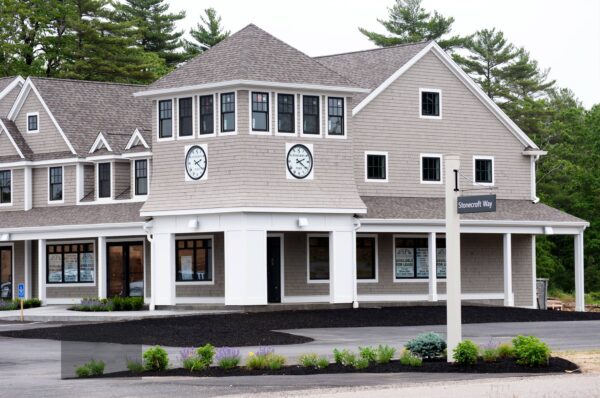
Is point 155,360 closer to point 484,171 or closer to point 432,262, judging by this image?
point 432,262

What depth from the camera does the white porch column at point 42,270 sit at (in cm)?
4989

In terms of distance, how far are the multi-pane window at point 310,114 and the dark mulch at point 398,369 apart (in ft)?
72.3

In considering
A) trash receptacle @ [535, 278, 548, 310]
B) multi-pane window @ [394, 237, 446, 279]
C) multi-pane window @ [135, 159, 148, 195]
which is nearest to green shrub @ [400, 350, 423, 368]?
multi-pane window @ [394, 237, 446, 279]

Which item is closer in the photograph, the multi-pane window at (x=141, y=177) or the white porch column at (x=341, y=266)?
the white porch column at (x=341, y=266)

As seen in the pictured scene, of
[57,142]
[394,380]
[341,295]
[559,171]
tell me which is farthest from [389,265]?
[559,171]

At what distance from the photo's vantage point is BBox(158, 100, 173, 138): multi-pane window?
44906mm

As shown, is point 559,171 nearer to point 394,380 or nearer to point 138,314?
point 138,314

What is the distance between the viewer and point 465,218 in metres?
47.0

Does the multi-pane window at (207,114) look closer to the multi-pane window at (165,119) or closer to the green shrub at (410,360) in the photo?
the multi-pane window at (165,119)

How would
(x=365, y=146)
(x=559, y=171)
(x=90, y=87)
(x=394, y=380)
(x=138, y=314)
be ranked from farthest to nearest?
(x=559, y=171) → (x=90, y=87) → (x=365, y=146) → (x=138, y=314) → (x=394, y=380)

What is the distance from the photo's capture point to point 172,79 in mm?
44781

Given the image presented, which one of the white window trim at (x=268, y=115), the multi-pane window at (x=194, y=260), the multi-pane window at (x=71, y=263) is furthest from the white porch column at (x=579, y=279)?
the multi-pane window at (x=71, y=263)

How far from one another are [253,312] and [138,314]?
3850mm

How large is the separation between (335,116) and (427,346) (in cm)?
2272
